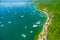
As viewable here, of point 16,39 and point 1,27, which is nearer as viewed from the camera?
point 16,39

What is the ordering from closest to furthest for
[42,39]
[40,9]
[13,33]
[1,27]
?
[42,39], [13,33], [1,27], [40,9]

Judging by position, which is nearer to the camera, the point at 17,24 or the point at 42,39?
the point at 42,39

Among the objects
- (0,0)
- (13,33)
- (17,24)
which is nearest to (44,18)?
(17,24)

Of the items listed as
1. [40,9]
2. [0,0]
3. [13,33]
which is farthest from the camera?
[0,0]

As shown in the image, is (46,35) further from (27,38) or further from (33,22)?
(33,22)

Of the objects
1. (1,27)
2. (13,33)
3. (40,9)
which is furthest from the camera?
(40,9)

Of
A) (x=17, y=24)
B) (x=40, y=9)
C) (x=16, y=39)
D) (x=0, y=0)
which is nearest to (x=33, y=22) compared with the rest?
(x=17, y=24)

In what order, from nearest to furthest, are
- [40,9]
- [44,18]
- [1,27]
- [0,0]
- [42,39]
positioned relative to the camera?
[42,39] < [1,27] < [44,18] < [40,9] < [0,0]

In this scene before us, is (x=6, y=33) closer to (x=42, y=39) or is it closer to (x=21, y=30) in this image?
(x=21, y=30)

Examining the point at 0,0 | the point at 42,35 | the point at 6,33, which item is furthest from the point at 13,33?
the point at 0,0
